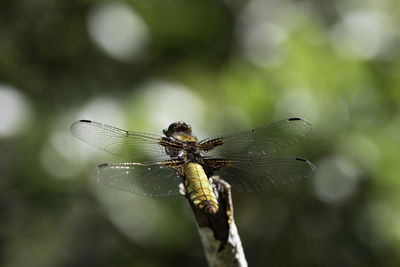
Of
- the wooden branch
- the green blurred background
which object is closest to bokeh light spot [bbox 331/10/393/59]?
the green blurred background

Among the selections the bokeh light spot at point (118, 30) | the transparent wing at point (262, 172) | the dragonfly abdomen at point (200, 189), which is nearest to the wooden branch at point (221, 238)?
the dragonfly abdomen at point (200, 189)

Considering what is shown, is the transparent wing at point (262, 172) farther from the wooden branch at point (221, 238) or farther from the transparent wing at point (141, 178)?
the wooden branch at point (221, 238)

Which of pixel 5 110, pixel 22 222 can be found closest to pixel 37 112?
pixel 5 110

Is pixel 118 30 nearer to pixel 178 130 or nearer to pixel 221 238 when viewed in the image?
pixel 178 130

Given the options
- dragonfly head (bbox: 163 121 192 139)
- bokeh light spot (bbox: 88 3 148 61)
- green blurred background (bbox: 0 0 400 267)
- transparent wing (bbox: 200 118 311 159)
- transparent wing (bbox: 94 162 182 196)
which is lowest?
transparent wing (bbox: 94 162 182 196)

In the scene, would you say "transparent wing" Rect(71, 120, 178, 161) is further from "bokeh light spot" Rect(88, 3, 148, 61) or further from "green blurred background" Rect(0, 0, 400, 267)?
"bokeh light spot" Rect(88, 3, 148, 61)

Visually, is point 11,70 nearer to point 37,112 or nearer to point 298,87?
point 37,112

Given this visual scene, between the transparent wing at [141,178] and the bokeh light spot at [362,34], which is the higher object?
the bokeh light spot at [362,34]
